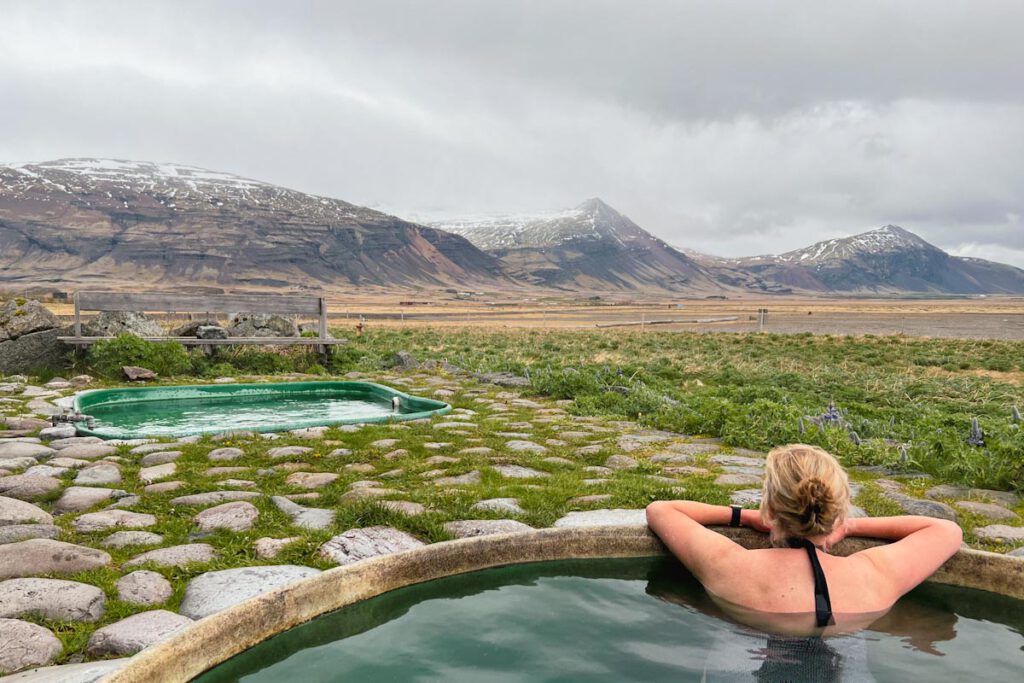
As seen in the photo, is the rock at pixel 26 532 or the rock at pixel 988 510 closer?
the rock at pixel 26 532

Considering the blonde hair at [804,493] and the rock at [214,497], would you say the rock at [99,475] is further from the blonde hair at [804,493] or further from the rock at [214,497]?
the blonde hair at [804,493]

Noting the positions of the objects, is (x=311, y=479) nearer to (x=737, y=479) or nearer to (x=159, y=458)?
(x=159, y=458)

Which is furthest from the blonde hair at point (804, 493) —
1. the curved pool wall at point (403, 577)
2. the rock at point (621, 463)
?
the rock at point (621, 463)

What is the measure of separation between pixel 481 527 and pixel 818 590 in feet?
6.06

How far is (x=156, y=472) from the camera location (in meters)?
5.35

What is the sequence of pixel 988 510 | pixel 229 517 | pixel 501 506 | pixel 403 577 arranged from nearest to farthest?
pixel 403 577 < pixel 229 517 < pixel 501 506 < pixel 988 510

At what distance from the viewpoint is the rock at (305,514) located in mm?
4087

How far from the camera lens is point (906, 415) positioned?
9531mm

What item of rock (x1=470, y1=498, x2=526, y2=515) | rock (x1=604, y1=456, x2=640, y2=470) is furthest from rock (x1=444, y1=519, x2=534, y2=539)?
rock (x1=604, y1=456, x2=640, y2=470)

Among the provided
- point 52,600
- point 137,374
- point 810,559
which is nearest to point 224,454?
point 52,600

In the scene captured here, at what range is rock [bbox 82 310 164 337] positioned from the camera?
13.2 m

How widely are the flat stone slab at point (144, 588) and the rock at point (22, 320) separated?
36.2 feet

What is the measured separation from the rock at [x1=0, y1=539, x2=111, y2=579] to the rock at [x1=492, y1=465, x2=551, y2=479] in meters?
2.90

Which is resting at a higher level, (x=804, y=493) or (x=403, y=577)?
(x=804, y=493)
